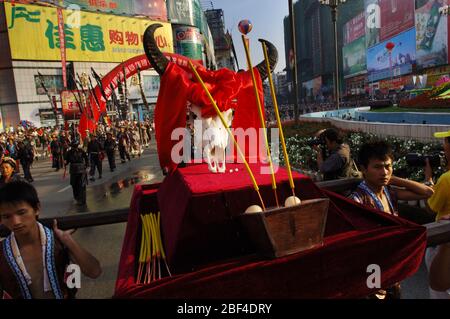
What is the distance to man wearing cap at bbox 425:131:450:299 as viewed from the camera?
73.3 inches

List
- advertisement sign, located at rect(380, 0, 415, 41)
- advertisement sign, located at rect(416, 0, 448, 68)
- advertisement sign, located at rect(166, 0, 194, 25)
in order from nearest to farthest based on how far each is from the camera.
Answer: advertisement sign, located at rect(416, 0, 448, 68)
advertisement sign, located at rect(380, 0, 415, 41)
advertisement sign, located at rect(166, 0, 194, 25)

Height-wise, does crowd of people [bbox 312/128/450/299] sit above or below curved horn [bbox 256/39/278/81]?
below

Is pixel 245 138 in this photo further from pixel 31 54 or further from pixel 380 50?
pixel 380 50

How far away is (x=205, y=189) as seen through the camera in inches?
69.5

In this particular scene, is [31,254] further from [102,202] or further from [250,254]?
[102,202]

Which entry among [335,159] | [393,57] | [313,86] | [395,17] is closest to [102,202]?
[335,159]

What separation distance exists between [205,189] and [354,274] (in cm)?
81

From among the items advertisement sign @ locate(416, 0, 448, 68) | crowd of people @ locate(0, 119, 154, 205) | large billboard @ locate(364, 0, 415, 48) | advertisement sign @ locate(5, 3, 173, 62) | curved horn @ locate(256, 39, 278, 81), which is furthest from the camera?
large billboard @ locate(364, 0, 415, 48)

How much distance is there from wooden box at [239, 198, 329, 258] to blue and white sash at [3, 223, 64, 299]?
1.00 meters

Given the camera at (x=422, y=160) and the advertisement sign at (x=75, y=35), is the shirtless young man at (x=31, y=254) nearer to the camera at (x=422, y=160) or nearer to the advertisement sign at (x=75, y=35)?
the camera at (x=422, y=160)

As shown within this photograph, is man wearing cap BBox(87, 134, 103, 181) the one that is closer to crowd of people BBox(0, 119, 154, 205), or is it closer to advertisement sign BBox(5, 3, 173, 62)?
crowd of people BBox(0, 119, 154, 205)

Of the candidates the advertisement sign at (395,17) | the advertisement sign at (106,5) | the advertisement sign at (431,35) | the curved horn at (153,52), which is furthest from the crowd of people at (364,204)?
the advertisement sign at (395,17)

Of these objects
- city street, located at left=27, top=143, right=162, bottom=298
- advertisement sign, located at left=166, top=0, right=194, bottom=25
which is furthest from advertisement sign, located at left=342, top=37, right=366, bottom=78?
city street, located at left=27, top=143, right=162, bottom=298
